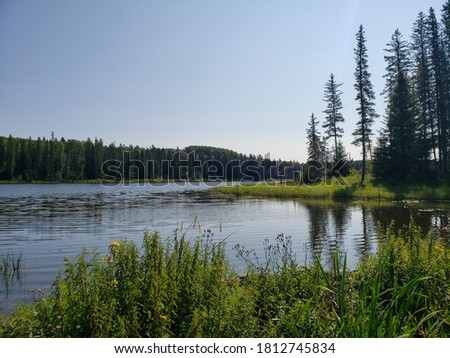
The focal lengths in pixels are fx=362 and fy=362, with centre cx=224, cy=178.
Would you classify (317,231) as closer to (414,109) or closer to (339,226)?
(339,226)

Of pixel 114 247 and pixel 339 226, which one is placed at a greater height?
pixel 114 247

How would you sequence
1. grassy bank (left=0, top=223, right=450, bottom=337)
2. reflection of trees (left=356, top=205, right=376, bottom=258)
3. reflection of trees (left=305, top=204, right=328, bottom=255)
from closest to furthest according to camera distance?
grassy bank (left=0, top=223, right=450, bottom=337) → reflection of trees (left=356, top=205, right=376, bottom=258) → reflection of trees (left=305, top=204, right=328, bottom=255)

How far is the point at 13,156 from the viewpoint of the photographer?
103m

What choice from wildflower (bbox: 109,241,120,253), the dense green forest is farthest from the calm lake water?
the dense green forest

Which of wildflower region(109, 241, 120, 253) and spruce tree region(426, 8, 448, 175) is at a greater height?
spruce tree region(426, 8, 448, 175)

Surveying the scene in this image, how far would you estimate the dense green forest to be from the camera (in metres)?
110

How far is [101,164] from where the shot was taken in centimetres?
12456

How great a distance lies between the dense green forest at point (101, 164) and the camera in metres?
110

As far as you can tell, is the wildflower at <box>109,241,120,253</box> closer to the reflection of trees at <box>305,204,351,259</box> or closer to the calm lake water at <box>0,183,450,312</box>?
the calm lake water at <box>0,183,450,312</box>

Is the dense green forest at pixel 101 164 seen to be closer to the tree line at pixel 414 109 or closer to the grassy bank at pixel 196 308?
the tree line at pixel 414 109

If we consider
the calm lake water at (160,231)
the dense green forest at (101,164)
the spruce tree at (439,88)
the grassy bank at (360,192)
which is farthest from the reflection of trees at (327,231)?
the dense green forest at (101,164)

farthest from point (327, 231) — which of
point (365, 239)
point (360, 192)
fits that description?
point (360, 192)

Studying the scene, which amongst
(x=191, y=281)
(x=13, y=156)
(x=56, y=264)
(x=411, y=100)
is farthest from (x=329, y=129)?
(x=13, y=156)
